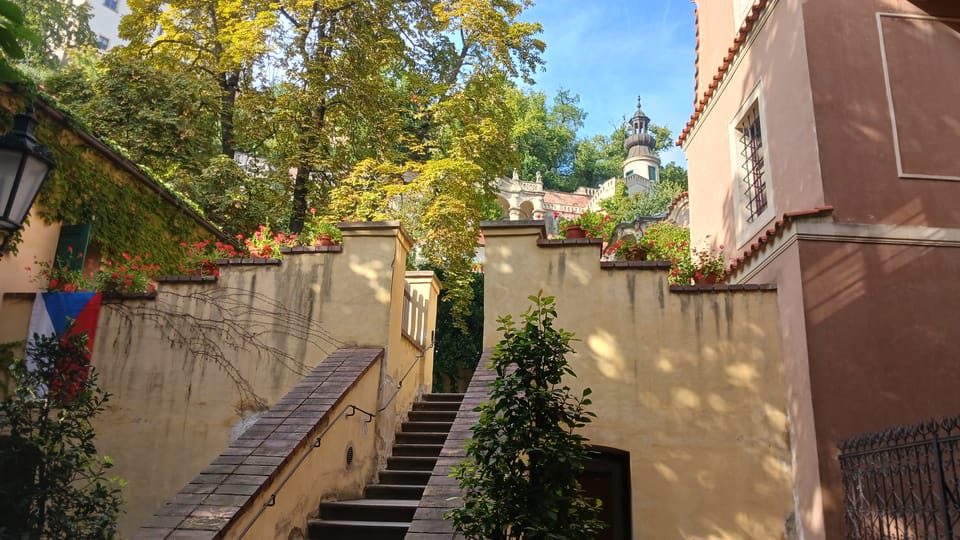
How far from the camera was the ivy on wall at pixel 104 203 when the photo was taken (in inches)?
363

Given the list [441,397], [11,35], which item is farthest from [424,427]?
[11,35]

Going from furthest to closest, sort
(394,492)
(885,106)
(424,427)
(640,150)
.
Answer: (640,150)
(424,427)
(885,106)
(394,492)

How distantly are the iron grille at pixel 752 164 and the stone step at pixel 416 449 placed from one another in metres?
5.01

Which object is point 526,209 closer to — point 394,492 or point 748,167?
point 748,167

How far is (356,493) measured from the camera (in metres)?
6.56

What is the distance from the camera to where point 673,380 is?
702 centimetres

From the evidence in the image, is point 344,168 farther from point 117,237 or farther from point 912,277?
point 912,277

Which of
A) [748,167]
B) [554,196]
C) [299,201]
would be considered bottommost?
[748,167]

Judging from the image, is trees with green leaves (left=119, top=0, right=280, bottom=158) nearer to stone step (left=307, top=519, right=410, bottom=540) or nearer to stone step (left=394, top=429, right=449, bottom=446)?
stone step (left=394, top=429, right=449, bottom=446)

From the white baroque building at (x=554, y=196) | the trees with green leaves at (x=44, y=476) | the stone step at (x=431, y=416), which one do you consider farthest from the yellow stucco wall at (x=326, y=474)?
the white baroque building at (x=554, y=196)

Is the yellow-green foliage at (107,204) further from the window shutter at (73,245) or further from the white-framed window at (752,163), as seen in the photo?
the white-framed window at (752,163)

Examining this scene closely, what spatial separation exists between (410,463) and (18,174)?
4.84m

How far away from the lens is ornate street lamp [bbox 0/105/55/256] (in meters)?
3.83

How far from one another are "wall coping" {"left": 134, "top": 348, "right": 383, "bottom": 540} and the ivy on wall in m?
5.39
